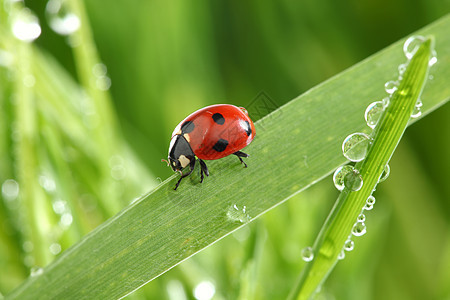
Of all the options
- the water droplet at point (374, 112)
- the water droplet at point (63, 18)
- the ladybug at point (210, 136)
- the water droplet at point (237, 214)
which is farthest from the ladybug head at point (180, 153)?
the water droplet at point (63, 18)

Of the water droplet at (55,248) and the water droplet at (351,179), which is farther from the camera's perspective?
the water droplet at (55,248)

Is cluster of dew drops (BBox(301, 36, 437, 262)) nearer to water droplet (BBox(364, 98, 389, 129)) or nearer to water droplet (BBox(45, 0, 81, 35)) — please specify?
water droplet (BBox(364, 98, 389, 129))

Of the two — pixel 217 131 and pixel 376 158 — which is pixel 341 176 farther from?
pixel 217 131

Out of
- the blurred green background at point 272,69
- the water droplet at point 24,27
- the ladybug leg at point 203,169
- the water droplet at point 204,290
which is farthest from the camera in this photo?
the blurred green background at point 272,69

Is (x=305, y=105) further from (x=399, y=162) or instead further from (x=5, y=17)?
(x=399, y=162)

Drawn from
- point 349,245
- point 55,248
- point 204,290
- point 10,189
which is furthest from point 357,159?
point 10,189

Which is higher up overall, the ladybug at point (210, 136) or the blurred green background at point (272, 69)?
the ladybug at point (210, 136)

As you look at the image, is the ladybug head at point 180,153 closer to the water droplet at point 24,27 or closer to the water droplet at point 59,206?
the water droplet at point 59,206
